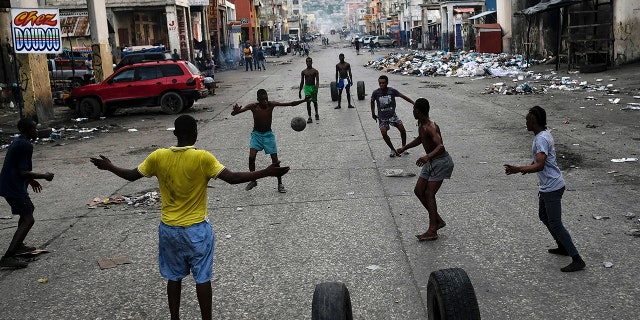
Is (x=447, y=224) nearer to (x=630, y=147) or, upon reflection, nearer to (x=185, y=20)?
(x=630, y=147)

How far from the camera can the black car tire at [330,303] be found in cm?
389

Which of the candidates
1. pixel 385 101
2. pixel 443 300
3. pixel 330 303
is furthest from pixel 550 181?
pixel 385 101

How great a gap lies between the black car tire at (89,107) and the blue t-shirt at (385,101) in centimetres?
1260

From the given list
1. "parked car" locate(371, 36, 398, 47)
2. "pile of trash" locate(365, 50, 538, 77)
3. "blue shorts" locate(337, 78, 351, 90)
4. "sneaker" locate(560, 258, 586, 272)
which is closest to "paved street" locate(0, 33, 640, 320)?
"sneaker" locate(560, 258, 586, 272)

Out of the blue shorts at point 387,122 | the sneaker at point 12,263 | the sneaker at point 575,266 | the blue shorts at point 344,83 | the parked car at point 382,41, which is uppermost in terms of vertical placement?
the parked car at point 382,41

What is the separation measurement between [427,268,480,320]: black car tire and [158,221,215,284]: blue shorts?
63.5 inches

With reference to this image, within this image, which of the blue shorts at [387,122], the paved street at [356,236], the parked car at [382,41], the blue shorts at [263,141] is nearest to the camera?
the paved street at [356,236]

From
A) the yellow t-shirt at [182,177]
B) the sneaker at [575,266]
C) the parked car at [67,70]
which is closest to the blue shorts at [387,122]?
the sneaker at [575,266]

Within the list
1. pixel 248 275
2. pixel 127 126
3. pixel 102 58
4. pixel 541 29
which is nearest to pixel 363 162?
pixel 248 275

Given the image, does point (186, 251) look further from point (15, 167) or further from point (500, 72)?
point (500, 72)

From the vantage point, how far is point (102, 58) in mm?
24422

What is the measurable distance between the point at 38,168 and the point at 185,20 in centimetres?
3063

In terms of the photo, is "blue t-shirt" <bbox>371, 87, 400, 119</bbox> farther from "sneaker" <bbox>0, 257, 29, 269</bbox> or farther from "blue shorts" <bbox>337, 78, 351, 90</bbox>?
"blue shorts" <bbox>337, 78, 351, 90</bbox>

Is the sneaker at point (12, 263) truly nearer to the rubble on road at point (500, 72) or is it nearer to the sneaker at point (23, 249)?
the sneaker at point (23, 249)
